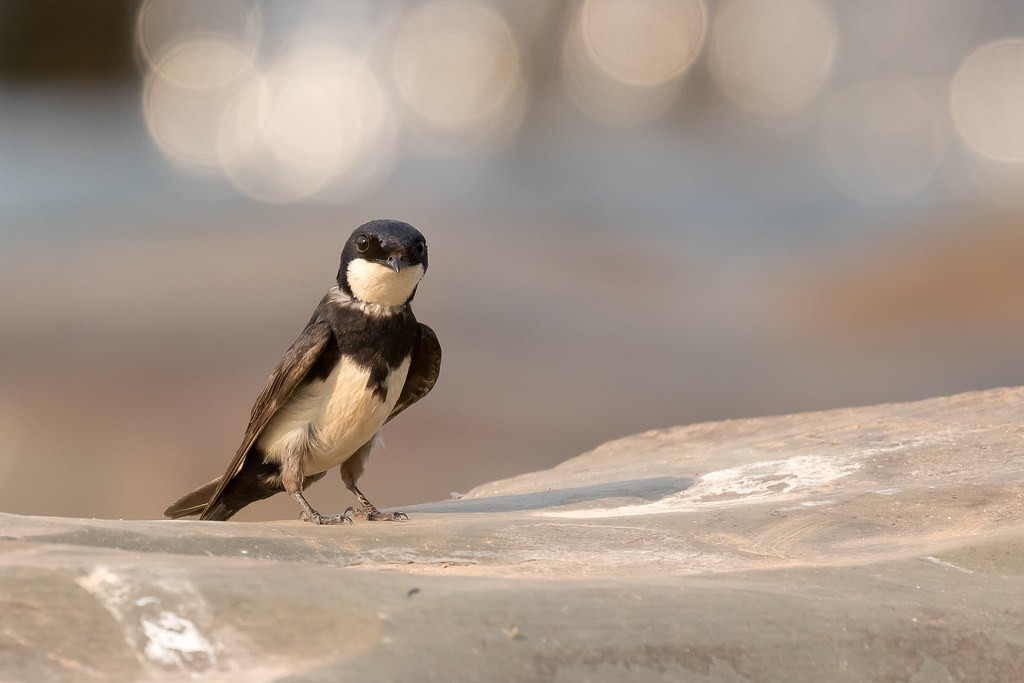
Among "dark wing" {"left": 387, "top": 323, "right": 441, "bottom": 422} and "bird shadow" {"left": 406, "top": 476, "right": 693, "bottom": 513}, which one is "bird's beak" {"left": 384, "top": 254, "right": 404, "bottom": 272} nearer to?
"dark wing" {"left": 387, "top": 323, "right": 441, "bottom": 422}

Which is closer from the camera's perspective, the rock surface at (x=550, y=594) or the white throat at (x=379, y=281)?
the rock surface at (x=550, y=594)

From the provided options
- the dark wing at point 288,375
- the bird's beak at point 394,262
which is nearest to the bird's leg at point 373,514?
the dark wing at point 288,375

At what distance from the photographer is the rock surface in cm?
262

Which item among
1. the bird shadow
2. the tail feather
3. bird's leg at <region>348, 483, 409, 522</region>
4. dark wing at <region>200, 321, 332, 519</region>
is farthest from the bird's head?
the tail feather

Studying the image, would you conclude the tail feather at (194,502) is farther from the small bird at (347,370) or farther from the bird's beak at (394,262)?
the bird's beak at (394,262)

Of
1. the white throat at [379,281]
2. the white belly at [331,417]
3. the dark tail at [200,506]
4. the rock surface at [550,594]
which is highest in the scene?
the white throat at [379,281]

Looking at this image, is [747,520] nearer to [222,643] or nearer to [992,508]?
[992,508]

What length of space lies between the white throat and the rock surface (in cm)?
92

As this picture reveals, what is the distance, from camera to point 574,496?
536 cm

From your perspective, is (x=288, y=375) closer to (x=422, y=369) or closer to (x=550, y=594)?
(x=422, y=369)

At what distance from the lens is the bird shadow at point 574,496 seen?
204 inches

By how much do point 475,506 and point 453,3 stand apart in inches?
677

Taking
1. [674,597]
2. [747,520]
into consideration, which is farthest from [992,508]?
[674,597]

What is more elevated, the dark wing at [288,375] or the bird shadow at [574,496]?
the dark wing at [288,375]
